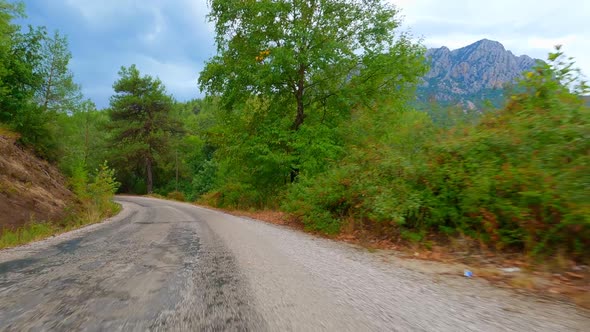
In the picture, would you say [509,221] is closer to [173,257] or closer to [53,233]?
[173,257]

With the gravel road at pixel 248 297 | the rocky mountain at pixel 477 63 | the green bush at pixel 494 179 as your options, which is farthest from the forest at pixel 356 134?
the rocky mountain at pixel 477 63

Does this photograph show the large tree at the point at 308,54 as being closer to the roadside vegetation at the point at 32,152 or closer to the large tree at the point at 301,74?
the large tree at the point at 301,74

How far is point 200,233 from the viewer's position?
786cm

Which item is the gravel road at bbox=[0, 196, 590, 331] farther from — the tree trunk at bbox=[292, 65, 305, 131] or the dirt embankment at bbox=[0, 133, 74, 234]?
the tree trunk at bbox=[292, 65, 305, 131]

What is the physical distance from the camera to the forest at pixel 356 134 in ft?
15.5

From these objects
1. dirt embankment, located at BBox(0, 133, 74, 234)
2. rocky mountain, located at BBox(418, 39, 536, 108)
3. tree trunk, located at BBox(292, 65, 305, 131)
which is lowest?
dirt embankment, located at BBox(0, 133, 74, 234)

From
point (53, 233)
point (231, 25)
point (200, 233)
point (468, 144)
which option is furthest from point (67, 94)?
point (468, 144)

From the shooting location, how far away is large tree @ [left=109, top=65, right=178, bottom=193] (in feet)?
128

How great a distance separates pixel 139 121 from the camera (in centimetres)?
4041

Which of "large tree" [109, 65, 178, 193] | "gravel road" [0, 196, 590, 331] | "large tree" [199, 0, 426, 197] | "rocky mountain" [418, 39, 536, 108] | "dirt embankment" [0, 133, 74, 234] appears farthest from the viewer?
"rocky mountain" [418, 39, 536, 108]

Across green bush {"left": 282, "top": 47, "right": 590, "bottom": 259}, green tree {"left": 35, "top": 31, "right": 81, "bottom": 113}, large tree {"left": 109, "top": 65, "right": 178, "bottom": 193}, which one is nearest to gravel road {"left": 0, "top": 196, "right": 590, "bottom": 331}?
green bush {"left": 282, "top": 47, "right": 590, "bottom": 259}

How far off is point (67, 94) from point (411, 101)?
23.5 m

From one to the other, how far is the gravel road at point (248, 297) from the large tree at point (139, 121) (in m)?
37.6

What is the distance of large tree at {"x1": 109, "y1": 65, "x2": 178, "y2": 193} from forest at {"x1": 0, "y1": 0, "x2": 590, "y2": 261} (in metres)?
15.6
